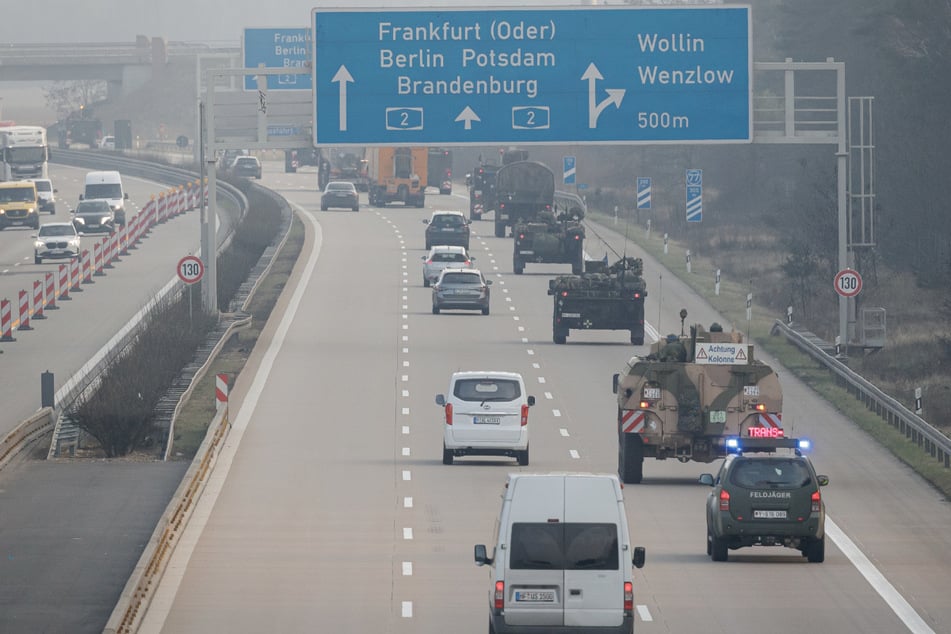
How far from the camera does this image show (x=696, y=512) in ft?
93.2

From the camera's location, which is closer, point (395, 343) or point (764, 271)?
point (395, 343)

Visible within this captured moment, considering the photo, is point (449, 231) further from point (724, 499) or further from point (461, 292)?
point (724, 499)

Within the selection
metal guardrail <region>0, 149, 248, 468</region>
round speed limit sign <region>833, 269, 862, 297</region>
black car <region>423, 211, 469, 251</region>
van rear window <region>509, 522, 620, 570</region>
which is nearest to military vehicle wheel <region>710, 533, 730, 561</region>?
van rear window <region>509, 522, 620, 570</region>

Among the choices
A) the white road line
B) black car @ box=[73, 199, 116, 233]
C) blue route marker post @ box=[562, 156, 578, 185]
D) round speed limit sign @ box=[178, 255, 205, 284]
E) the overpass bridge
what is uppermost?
the overpass bridge

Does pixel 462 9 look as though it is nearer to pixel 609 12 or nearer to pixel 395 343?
pixel 609 12

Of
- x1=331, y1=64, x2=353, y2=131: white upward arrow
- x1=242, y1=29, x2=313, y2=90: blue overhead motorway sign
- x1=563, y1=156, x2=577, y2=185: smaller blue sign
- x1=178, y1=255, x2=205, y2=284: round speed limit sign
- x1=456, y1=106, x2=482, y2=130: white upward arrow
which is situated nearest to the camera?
x1=456, y1=106, x2=482, y2=130: white upward arrow

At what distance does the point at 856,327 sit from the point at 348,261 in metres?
26.4

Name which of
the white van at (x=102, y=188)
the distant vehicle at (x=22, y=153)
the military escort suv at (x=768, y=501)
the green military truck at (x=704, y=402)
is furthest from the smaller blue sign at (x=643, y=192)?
the military escort suv at (x=768, y=501)

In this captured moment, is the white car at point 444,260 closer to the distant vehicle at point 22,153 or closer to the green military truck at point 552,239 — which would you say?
the green military truck at point 552,239

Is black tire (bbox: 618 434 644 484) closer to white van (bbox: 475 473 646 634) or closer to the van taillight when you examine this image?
the van taillight

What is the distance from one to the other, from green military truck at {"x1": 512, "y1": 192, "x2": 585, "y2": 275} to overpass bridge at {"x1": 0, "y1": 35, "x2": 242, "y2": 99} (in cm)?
6522

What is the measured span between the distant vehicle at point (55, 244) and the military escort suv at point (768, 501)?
50.6 metres

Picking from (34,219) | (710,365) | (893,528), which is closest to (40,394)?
(710,365)

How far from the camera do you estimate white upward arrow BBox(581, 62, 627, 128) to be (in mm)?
43688
